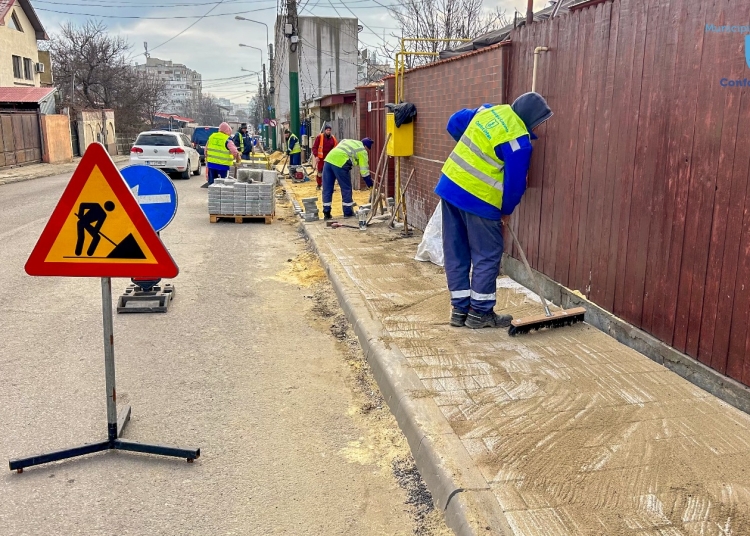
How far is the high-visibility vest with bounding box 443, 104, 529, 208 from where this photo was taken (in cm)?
531

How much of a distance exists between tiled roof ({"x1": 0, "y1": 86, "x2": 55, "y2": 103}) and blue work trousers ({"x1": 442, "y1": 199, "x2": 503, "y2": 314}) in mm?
28782

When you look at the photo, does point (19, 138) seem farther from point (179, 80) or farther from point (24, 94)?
point (179, 80)

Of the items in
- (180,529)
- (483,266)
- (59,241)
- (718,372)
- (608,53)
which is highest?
(608,53)

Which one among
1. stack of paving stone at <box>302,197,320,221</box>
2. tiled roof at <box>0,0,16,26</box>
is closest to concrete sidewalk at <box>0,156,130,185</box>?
tiled roof at <box>0,0,16,26</box>

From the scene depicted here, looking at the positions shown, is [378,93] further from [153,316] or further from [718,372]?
[718,372]

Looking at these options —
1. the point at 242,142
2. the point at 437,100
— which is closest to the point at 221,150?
the point at 242,142

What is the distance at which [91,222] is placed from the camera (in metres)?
3.58

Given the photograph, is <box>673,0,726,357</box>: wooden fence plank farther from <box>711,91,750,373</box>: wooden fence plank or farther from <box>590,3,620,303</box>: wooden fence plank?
<box>590,3,620,303</box>: wooden fence plank

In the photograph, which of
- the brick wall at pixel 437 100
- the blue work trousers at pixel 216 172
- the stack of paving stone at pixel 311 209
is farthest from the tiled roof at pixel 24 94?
the brick wall at pixel 437 100

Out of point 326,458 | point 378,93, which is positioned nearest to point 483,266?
point 326,458

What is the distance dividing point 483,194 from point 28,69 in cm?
4231

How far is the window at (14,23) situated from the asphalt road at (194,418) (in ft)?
119

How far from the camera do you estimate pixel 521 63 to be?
6.91 m

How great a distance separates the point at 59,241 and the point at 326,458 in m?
1.86
